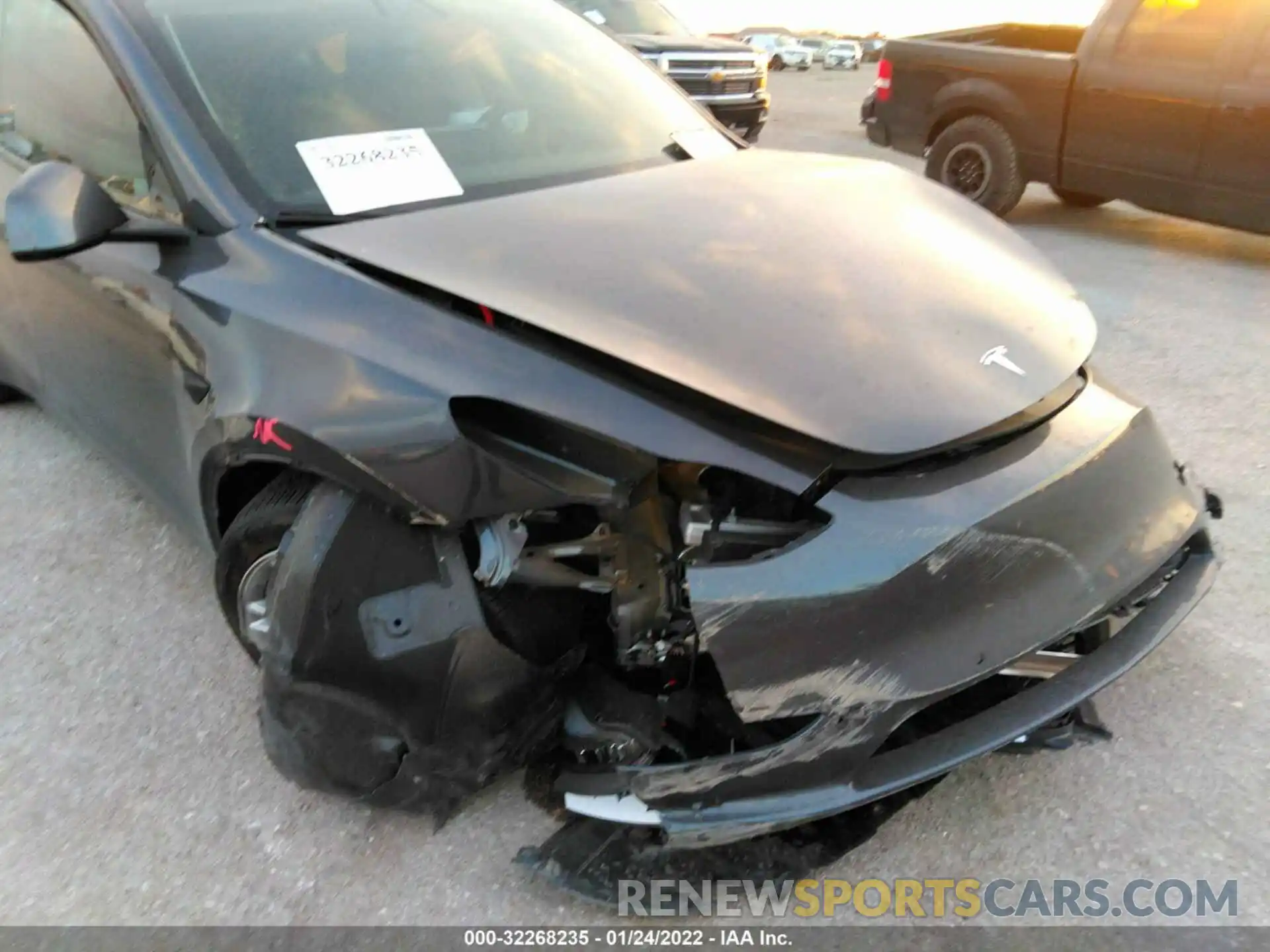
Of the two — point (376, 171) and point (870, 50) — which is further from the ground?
point (376, 171)

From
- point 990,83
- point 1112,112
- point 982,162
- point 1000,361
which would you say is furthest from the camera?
point 982,162

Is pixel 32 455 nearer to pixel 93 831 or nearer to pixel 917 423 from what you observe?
pixel 93 831

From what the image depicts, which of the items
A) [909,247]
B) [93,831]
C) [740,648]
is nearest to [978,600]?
[740,648]

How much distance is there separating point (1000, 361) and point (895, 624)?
0.61 metres

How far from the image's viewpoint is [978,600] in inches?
66.5

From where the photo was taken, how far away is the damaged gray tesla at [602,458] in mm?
1683

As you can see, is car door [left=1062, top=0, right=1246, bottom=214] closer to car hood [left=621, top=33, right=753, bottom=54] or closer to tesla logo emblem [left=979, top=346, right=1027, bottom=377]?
car hood [left=621, top=33, right=753, bottom=54]

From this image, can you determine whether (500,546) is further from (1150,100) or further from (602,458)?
(1150,100)

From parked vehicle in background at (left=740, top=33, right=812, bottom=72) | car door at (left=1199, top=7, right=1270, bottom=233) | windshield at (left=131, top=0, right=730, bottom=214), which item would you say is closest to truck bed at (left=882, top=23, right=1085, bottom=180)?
car door at (left=1199, top=7, right=1270, bottom=233)

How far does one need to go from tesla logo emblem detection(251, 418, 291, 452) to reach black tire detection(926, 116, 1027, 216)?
621cm

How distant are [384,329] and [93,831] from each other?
4.53ft

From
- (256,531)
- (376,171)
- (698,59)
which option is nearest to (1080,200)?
(698,59)

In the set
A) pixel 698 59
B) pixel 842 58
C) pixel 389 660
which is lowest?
pixel 842 58

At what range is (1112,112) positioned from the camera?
6309 mm
